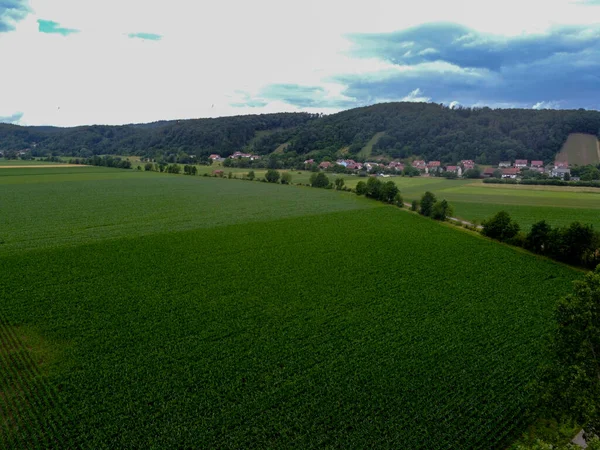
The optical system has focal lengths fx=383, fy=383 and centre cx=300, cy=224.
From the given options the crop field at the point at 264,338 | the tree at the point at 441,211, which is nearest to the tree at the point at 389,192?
the tree at the point at 441,211

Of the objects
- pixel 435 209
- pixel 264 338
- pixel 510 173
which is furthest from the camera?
pixel 510 173

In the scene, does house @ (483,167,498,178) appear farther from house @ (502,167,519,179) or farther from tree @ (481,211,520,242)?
tree @ (481,211,520,242)

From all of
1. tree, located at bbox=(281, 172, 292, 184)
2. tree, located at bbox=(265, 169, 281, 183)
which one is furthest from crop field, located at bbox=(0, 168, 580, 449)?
tree, located at bbox=(265, 169, 281, 183)

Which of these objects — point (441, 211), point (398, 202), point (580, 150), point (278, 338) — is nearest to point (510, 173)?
point (580, 150)

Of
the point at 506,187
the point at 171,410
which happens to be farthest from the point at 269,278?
the point at 506,187

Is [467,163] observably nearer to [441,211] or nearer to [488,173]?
[488,173]

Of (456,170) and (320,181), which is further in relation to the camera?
(456,170)

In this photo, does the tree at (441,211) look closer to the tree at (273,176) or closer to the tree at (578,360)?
the tree at (578,360)
